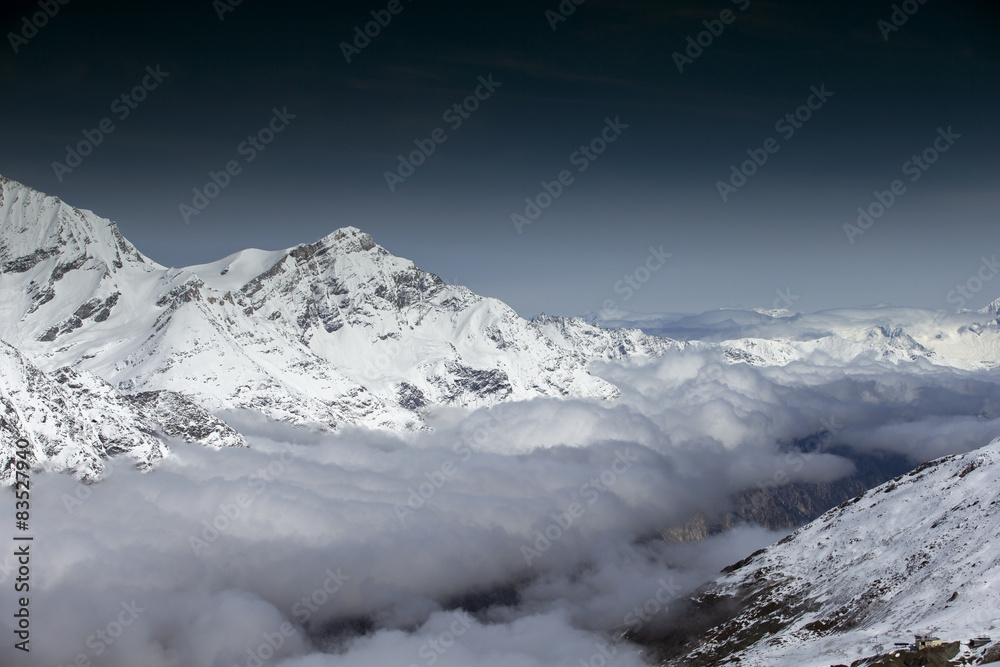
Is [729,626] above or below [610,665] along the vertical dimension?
above

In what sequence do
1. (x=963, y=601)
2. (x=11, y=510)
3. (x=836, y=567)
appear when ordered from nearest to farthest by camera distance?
(x=963, y=601) → (x=836, y=567) → (x=11, y=510)

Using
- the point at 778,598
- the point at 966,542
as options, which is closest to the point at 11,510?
the point at 778,598

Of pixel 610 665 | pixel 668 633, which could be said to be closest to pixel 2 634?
pixel 610 665

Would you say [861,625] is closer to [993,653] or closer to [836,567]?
[836,567]

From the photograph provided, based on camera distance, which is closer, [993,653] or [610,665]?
[993,653]

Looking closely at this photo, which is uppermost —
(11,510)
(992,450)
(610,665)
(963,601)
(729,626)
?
(11,510)

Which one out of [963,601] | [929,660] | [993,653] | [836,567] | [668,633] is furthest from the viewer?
[668,633]
